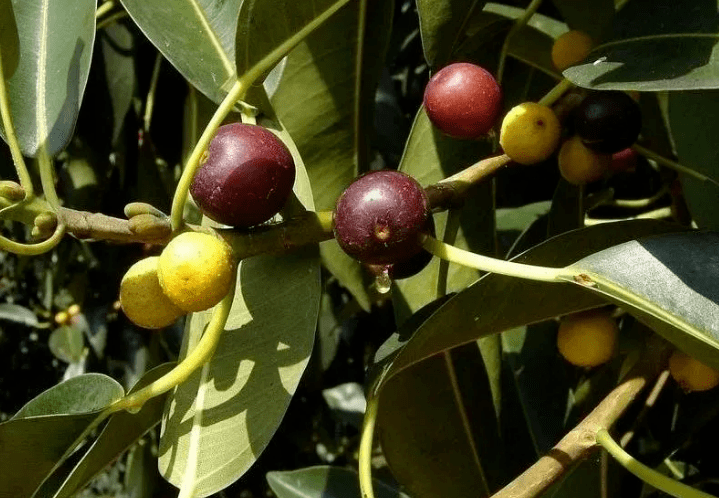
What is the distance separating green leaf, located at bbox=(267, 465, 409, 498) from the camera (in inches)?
40.5

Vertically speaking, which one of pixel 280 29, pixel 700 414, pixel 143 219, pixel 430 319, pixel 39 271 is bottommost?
pixel 39 271

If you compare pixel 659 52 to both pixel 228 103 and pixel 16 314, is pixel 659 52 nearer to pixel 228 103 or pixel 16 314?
pixel 228 103

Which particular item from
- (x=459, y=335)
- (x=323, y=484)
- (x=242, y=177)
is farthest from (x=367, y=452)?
(x=323, y=484)

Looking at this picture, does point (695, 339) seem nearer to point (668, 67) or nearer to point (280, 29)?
point (668, 67)

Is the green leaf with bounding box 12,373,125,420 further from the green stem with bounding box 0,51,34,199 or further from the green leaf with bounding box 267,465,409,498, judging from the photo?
the green leaf with bounding box 267,465,409,498

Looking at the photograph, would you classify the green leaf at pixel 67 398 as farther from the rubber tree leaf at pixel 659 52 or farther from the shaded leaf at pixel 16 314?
the shaded leaf at pixel 16 314

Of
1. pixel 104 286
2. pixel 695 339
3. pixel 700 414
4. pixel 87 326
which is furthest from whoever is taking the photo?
pixel 87 326

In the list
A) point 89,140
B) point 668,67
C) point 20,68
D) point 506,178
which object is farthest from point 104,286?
point 668,67

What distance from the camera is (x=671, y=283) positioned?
62 cm

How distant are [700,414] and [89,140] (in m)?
1.08

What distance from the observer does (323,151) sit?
1096 mm

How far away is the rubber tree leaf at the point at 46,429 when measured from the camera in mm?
667

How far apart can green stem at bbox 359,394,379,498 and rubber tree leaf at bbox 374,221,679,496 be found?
14 mm

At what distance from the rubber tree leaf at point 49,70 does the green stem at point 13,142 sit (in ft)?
0.14
